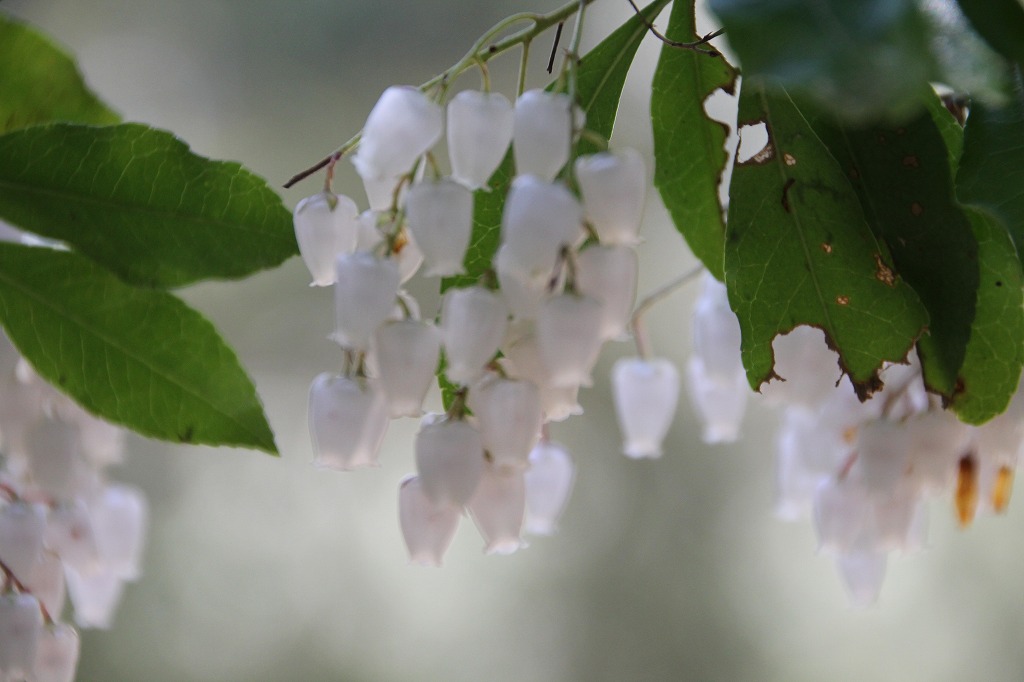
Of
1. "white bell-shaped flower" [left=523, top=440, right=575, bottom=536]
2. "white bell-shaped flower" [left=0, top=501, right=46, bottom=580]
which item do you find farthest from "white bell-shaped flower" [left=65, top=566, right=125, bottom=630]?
"white bell-shaped flower" [left=523, top=440, right=575, bottom=536]

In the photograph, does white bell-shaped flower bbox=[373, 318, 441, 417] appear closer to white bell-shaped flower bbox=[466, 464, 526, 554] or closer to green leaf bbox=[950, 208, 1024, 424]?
white bell-shaped flower bbox=[466, 464, 526, 554]

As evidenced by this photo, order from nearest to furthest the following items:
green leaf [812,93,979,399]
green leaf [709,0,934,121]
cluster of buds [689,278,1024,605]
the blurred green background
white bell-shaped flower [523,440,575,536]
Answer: green leaf [709,0,934,121]
green leaf [812,93,979,399]
cluster of buds [689,278,1024,605]
white bell-shaped flower [523,440,575,536]
the blurred green background

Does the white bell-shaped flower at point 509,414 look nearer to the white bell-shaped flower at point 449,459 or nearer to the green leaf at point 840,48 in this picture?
the white bell-shaped flower at point 449,459

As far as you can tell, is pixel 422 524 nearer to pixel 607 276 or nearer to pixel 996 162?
pixel 607 276

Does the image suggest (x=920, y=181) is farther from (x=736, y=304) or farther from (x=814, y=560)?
(x=814, y=560)

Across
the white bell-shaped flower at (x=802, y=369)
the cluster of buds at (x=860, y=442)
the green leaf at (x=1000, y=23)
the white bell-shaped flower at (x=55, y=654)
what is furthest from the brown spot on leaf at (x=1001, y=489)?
the white bell-shaped flower at (x=55, y=654)

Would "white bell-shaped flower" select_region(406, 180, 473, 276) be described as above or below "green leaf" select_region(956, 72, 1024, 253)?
above
